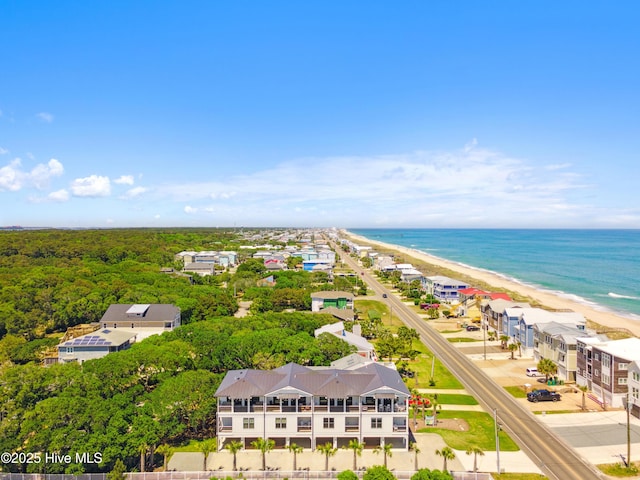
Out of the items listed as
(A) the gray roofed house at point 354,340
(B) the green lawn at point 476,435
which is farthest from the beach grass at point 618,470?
(A) the gray roofed house at point 354,340

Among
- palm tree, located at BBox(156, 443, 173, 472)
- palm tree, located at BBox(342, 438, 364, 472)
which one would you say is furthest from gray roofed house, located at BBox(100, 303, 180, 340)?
palm tree, located at BBox(342, 438, 364, 472)

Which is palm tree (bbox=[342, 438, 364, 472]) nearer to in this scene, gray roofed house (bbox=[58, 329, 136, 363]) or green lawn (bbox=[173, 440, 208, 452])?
green lawn (bbox=[173, 440, 208, 452])

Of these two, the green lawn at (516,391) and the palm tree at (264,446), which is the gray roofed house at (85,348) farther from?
the green lawn at (516,391)

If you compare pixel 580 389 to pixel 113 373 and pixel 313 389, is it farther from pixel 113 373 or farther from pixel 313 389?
pixel 113 373

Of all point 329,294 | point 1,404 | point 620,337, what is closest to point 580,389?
point 620,337

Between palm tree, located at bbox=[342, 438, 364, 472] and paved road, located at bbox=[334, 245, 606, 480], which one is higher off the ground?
palm tree, located at bbox=[342, 438, 364, 472]

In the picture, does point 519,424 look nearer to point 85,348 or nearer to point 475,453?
point 475,453
